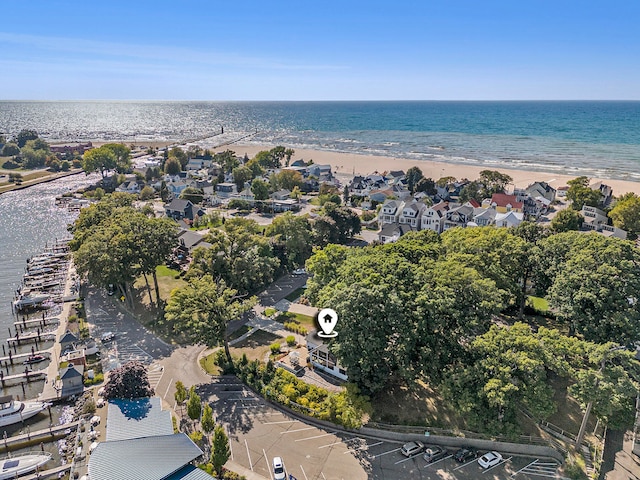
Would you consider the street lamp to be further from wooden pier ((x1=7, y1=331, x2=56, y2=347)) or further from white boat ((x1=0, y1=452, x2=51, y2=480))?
wooden pier ((x1=7, y1=331, x2=56, y2=347))

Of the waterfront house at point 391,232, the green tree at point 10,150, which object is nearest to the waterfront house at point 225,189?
the waterfront house at point 391,232

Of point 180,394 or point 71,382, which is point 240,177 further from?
point 180,394

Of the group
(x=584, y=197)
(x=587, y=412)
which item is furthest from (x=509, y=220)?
(x=587, y=412)

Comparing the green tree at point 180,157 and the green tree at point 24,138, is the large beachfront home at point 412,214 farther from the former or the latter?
the green tree at point 24,138

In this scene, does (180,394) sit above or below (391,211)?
below

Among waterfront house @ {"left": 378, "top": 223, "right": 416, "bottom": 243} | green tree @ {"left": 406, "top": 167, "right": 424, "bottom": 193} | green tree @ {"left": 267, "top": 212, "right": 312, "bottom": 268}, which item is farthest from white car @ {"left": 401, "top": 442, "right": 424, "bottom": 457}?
green tree @ {"left": 406, "top": 167, "right": 424, "bottom": 193}

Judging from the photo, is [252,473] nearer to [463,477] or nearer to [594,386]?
[463,477]
